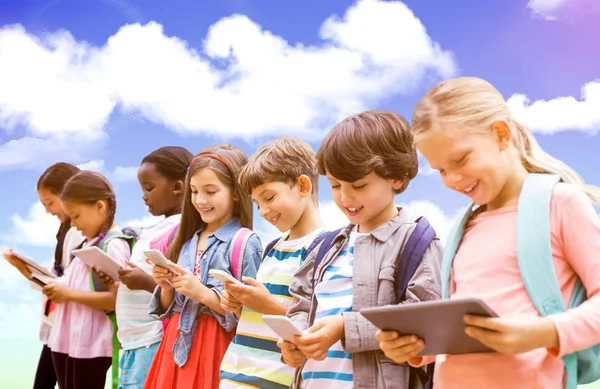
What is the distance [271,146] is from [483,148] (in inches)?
53.9

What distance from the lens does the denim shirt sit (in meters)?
3.00

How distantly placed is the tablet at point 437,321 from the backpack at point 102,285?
2.66 m

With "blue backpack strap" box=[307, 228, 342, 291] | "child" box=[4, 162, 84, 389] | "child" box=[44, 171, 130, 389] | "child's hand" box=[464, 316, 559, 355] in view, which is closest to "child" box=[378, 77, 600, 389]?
"child's hand" box=[464, 316, 559, 355]

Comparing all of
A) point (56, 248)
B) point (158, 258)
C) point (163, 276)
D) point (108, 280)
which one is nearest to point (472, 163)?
point (158, 258)

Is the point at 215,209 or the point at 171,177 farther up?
the point at 171,177

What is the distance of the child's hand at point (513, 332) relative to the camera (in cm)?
139

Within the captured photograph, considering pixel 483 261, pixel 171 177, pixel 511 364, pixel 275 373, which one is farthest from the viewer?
pixel 171 177

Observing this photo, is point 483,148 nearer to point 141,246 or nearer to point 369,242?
point 369,242

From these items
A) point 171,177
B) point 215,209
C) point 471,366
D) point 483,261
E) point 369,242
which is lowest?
point 471,366

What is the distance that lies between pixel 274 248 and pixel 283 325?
0.95m

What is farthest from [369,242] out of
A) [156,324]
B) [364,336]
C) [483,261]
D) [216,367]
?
[156,324]

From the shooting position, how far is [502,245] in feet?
5.45

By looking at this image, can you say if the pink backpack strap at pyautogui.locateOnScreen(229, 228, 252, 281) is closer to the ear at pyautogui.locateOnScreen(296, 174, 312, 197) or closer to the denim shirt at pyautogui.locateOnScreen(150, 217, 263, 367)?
the denim shirt at pyautogui.locateOnScreen(150, 217, 263, 367)

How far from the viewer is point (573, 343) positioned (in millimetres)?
1428
